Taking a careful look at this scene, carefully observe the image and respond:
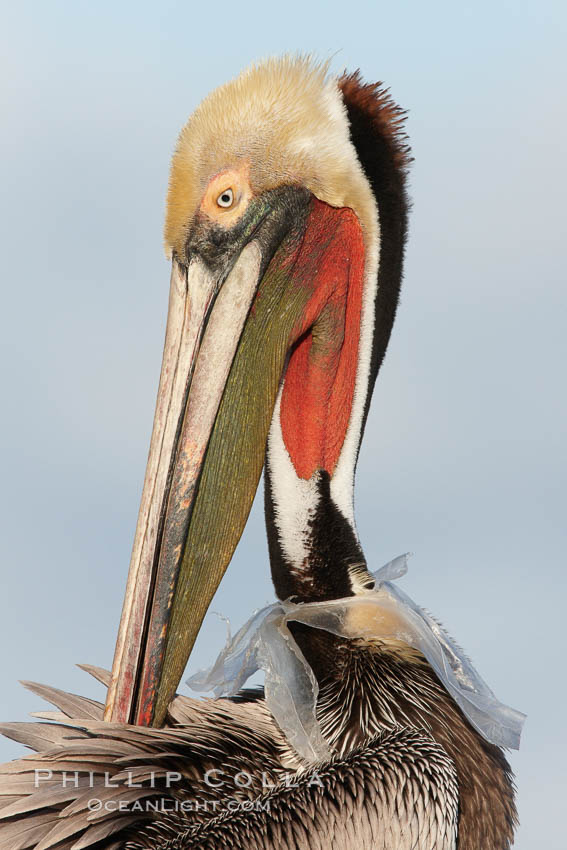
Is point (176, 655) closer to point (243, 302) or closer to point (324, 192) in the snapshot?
point (243, 302)

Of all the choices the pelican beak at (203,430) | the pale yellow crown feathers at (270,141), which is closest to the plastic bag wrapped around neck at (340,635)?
the pelican beak at (203,430)

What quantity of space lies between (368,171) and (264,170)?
0.42 metres

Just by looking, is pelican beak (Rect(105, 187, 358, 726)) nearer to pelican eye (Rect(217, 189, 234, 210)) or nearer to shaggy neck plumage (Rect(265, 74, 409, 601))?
pelican eye (Rect(217, 189, 234, 210))

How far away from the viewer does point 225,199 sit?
3.48m

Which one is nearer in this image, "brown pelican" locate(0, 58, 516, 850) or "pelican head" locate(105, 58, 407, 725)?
"brown pelican" locate(0, 58, 516, 850)

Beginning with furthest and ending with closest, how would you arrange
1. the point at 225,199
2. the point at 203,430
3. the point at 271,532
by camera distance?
the point at 271,532 → the point at 225,199 → the point at 203,430

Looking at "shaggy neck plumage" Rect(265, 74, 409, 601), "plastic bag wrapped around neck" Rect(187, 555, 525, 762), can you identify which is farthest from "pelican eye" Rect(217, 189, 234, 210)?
"plastic bag wrapped around neck" Rect(187, 555, 525, 762)

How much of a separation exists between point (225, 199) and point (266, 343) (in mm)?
501

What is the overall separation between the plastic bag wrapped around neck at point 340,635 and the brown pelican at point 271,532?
0.03 m

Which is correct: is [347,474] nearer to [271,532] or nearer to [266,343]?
[271,532]

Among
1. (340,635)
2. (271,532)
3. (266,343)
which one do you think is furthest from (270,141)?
(340,635)

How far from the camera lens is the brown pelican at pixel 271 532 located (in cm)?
310

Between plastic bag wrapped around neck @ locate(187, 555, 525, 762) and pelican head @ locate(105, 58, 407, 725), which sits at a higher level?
pelican head @ locate(105, 58, 407, 725)

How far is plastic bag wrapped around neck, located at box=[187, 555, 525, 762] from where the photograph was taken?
3340mm
